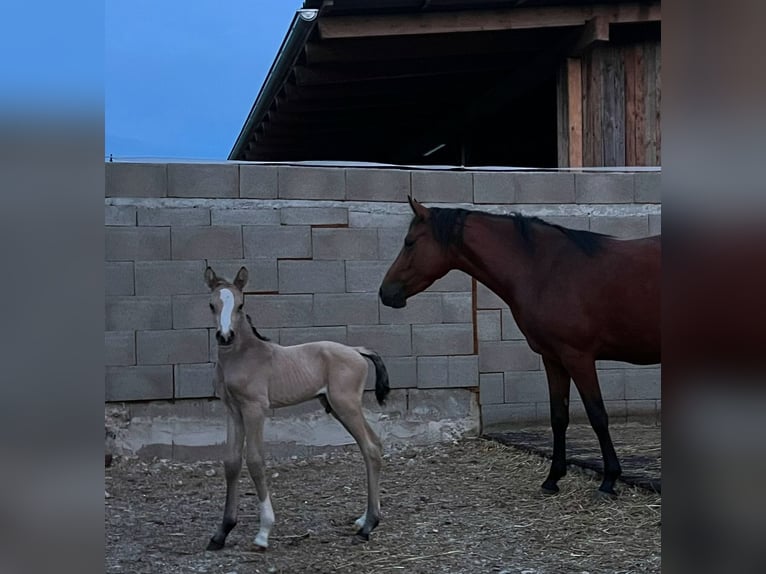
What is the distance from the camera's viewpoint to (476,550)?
317 cm

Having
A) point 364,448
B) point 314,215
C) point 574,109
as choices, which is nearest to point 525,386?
Answer: point 314,215

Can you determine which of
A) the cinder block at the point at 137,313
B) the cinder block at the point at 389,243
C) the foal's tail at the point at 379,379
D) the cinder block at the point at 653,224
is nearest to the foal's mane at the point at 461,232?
the foal's tail at the point at 379,379

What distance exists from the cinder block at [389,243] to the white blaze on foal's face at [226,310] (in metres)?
2.04

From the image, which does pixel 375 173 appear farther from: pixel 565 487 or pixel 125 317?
pixel 565 487

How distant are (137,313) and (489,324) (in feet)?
7.12

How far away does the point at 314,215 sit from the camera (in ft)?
15.5

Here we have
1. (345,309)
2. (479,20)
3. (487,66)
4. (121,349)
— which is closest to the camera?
(121,349)

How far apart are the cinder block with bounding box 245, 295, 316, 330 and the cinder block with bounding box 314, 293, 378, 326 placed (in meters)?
0.06

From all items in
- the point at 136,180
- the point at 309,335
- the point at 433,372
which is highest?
the point at 136,180

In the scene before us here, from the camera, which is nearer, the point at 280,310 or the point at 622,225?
the point at 280,310

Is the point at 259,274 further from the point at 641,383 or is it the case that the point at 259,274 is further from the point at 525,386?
the point at 641,383

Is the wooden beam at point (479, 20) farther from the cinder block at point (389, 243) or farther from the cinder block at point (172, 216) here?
the cinder block at point (172, 216)
